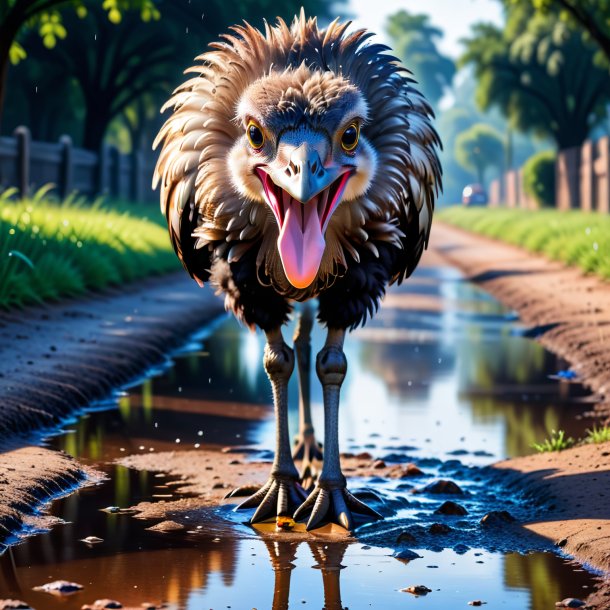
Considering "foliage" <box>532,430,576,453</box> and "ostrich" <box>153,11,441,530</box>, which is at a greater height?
"ostrich" <box>153,11,441,530</box>

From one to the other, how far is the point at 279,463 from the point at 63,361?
13.7 ft

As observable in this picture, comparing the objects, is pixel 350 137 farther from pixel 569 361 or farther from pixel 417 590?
pixel 569 361

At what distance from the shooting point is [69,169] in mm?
26312

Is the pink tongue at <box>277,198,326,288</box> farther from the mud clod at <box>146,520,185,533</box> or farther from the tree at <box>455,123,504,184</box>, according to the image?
the tree at <box>455,123,504,184</box>

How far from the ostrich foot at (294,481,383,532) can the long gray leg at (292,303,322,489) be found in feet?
3.95

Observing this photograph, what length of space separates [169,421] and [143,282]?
33.2 ft

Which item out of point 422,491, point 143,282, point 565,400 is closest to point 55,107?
point 143,282

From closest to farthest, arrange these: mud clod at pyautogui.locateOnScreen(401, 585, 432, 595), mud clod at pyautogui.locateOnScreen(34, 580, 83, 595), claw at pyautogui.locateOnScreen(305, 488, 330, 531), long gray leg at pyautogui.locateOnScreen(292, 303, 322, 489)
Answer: mud clod at pyautogui.locateOnScreen(34, 580, 83, 595), mud clod at pyautogui.locateOnScreen(401, 585, 432, 595), claw at pyautogui.locateOnScreen(305, 488, 330, 531), long gray leg at pyautogui.locateOnScreen(292, 303, 322, 489)

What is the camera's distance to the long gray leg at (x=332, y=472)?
6.17 meters

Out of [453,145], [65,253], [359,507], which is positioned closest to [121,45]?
[65,253]

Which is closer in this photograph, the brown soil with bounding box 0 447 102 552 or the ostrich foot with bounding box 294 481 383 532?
the brown soil with bounding box 0 447 102 552

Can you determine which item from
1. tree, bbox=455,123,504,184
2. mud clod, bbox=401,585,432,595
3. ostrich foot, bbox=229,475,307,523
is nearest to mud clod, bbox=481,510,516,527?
ostrich foot, bbox=229,475,307,523

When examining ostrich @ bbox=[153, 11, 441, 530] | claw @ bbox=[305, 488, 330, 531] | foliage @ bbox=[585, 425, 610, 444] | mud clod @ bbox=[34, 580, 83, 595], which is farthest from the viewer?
foliage @ bbox=[585, 425, 610, 444]

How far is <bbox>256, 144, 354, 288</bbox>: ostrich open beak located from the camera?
546 cm
